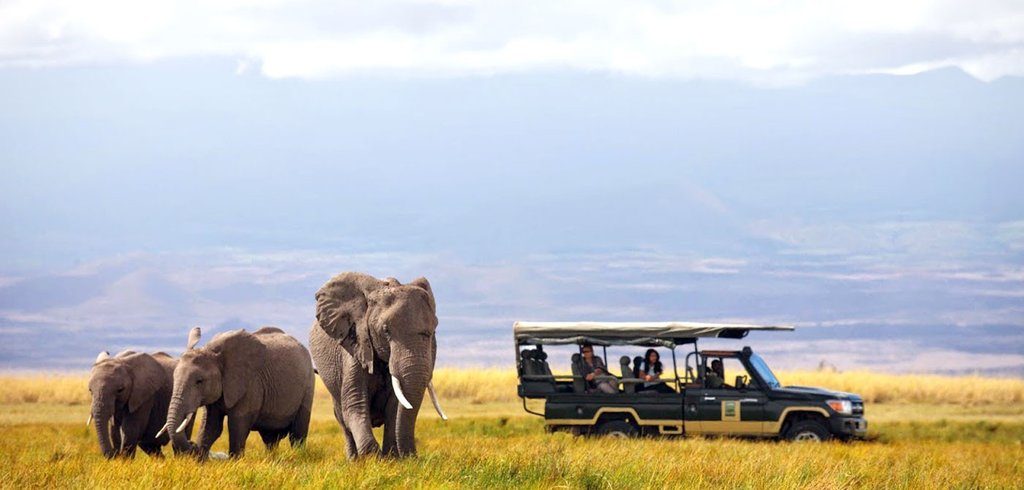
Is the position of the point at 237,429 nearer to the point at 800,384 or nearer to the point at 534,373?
the point at 534,373

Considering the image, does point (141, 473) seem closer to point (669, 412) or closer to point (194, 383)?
point (194, 383)

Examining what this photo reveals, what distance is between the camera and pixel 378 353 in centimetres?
1955

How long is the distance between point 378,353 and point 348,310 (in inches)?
29.0

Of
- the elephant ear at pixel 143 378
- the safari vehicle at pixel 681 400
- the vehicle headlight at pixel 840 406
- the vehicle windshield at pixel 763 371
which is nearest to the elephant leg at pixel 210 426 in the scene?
the elephant ear at pixel 143 378

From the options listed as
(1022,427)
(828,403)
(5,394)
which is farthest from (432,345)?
(5,394)

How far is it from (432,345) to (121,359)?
580 centimetres

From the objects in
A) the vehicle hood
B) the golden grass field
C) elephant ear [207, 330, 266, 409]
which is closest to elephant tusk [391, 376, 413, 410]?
the golden grass field

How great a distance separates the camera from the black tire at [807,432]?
28625 millimetres

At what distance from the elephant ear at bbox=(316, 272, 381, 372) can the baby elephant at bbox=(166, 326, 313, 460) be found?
8.09 ft

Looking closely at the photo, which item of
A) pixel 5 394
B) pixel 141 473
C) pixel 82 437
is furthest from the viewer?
pixel 5 394

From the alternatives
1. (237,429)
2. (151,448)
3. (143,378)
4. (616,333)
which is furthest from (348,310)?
A: (616,333)

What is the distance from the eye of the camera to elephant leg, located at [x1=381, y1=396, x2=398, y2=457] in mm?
19766

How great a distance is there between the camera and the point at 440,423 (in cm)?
3728

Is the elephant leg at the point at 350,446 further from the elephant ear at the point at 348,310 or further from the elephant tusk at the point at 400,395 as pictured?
the elephant tusk at the point at 400,395
